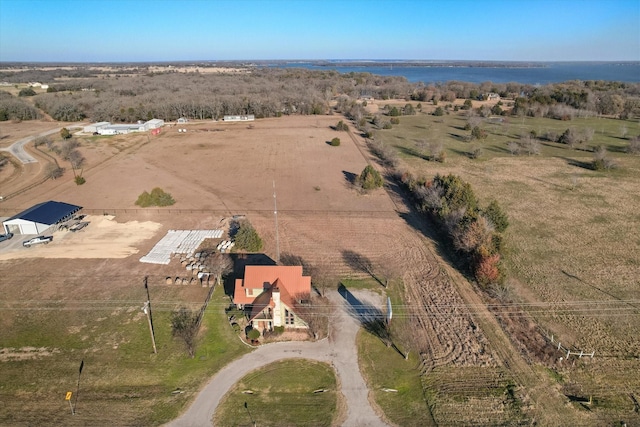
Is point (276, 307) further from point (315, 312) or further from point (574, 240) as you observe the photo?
point (574, 240)

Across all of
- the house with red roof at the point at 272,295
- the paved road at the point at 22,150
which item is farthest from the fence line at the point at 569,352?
the paved road at the point at 22,150

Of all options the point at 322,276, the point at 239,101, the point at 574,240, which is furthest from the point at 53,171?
the point at 574,240

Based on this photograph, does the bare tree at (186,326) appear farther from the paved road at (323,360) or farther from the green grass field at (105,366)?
the paved road at (323,360)

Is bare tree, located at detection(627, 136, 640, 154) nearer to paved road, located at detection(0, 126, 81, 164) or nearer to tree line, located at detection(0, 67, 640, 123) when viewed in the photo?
tree line, located at detection(0, 67, 640, 123)

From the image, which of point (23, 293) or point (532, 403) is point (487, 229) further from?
point (23, 293)

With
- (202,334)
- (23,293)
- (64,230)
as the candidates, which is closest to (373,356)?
(202,334)

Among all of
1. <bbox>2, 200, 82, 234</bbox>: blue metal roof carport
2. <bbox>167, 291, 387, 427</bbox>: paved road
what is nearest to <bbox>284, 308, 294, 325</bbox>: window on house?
<bbox>167, 291, 387, 427</bbox>: paved road
